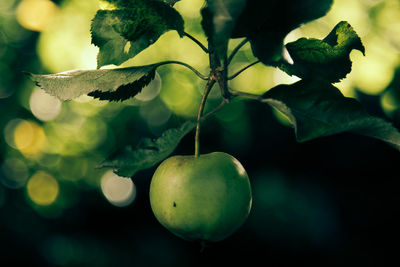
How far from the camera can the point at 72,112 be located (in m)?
7.42

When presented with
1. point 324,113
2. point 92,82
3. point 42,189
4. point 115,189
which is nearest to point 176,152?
A: point 115,189

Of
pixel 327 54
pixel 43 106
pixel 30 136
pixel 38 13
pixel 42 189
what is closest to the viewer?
pixel 327 54

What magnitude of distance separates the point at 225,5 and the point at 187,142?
228 inches

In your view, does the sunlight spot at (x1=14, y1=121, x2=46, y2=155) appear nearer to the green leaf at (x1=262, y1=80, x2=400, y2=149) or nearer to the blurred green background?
the blurred green background

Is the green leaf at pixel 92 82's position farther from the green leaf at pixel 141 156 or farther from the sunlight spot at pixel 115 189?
the sunlight spot at pixel 115 189

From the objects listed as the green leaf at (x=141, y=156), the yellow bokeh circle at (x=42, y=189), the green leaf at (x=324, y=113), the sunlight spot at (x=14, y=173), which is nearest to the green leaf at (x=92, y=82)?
the green leaf at (x=141, y=156)

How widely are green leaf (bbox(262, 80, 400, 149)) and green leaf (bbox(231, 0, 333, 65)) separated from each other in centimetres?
9

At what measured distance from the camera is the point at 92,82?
34.2 inches

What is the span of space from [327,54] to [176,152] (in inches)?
208

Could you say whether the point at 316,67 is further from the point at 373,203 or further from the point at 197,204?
the point at 373,203

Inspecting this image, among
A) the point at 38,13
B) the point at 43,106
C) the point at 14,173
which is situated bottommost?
the point at 14,173

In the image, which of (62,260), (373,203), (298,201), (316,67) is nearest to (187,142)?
(298,201)

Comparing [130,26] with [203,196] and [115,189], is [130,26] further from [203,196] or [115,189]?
[115,189]

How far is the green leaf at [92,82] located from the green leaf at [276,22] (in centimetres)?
27
